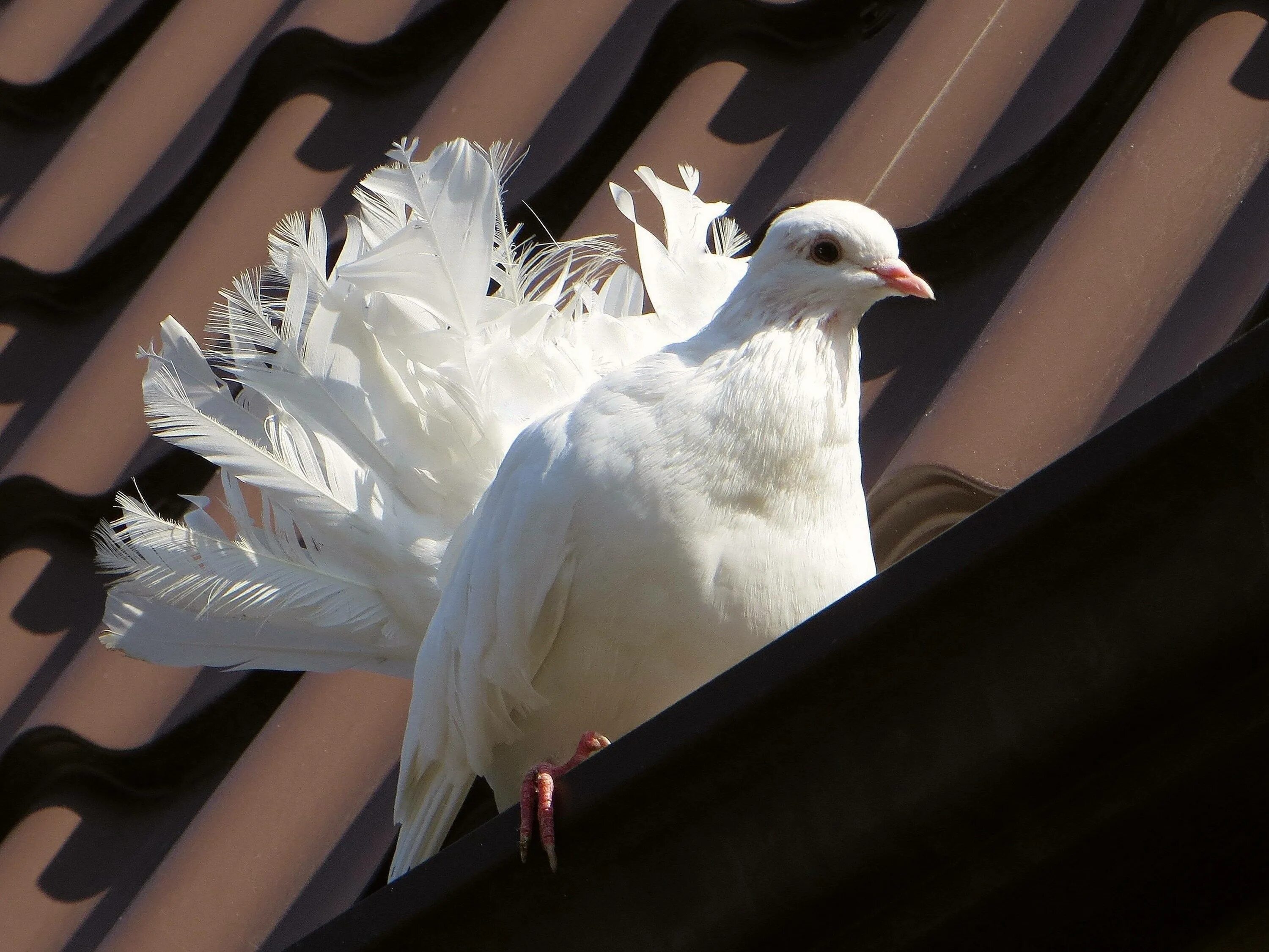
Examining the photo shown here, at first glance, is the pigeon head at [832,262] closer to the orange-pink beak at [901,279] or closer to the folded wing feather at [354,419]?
the orange-pink beak at [901,279]

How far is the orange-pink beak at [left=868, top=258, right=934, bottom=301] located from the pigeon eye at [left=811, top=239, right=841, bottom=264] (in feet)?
0.19

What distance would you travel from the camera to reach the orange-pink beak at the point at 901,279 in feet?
6.79

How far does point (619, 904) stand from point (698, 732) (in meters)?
0.22

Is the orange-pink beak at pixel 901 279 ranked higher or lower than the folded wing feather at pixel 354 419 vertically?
higher

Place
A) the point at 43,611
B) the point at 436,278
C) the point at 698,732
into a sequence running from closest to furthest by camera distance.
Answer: the point at 698,732
the point at 436,278
the point at 43,611

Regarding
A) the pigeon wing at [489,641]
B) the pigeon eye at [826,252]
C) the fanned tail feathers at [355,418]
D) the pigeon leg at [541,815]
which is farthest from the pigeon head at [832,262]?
the pigeon leg at [541,815]

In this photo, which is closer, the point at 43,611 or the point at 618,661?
the point at 618,661

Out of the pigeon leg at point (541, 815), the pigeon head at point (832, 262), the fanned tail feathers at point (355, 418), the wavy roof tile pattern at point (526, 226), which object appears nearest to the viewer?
the pigeon leg at point (541, 815)

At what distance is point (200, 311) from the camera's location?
288 centimetres

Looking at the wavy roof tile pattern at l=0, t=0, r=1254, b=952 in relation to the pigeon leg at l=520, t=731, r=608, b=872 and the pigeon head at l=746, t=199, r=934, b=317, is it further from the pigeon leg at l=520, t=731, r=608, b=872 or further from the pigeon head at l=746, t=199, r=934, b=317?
the pigeon leg at l=520, t=731, r=608, b=872

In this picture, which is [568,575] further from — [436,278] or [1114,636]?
[1114,636]

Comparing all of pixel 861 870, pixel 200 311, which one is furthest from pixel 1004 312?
pixel 200 311

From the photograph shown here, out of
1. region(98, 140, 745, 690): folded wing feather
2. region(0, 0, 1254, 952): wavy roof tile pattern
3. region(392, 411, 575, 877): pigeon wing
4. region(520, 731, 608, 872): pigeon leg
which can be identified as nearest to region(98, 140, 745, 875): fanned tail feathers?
region(98, 140, 745, 690): folded wing feather

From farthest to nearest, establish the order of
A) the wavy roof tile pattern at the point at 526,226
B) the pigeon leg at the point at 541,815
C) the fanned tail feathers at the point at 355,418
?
the fanned tail feathers at the point at 355,418
the wavy roof tile pattern at the point at 526,226
the pigeon leg at the point at 541,815
